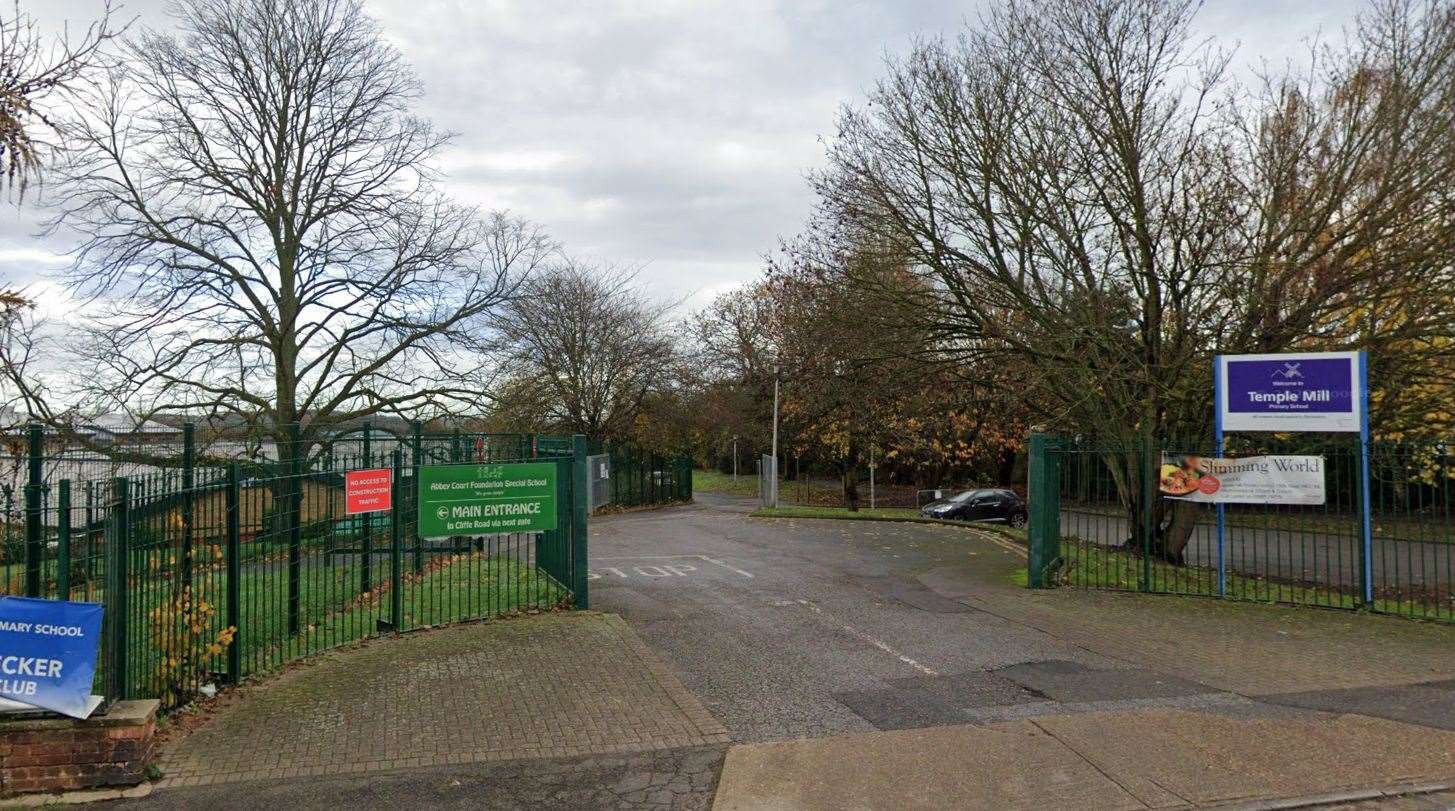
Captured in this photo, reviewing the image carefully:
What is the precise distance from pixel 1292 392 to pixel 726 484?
165 ft

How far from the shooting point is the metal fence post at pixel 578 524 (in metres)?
9.91

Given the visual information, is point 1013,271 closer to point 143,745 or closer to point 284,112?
point 143,745

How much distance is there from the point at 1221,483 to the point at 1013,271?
6263 millimetres

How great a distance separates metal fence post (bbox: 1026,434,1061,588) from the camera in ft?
38.7

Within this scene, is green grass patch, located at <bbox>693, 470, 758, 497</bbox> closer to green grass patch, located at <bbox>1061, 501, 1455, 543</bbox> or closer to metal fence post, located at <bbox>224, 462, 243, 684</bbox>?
green grass patch, located at <bbox>1061, 501, 1455, 543</bbox>

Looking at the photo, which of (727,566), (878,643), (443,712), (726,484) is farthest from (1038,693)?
(726,484)

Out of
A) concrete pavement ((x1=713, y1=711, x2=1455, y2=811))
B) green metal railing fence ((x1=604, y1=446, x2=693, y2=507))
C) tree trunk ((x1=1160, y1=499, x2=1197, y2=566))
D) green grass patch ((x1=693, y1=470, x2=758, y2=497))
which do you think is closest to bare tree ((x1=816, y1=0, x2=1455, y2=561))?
tree trunk ((x1=1160, y1=499, x2=1197, y2=566))

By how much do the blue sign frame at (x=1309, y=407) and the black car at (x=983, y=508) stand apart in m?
17.7

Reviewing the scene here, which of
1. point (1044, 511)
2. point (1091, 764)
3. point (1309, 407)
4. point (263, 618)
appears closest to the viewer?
point (1091, 764)

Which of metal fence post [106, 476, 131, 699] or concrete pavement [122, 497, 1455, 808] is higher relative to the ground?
metal fence post [106, 476, 131, 699]

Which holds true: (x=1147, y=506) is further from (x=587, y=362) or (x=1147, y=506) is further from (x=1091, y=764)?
(x=587, y=362)

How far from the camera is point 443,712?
6438 mm

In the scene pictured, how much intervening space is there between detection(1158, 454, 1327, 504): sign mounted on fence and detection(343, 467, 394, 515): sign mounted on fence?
8.89m

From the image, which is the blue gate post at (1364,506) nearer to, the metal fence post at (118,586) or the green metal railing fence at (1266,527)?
the green metal railing fence at (1266,527)
